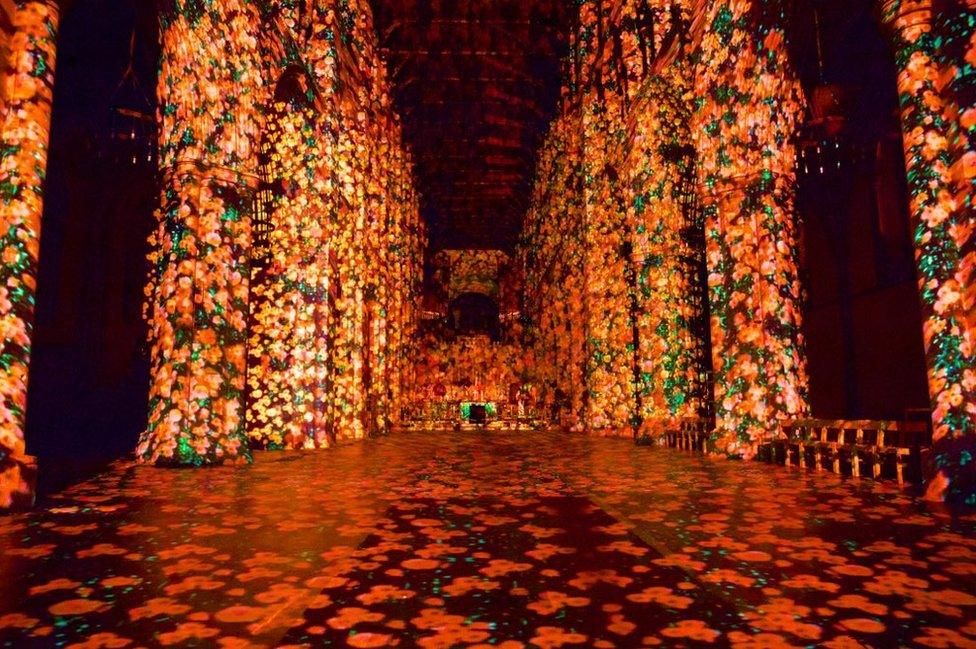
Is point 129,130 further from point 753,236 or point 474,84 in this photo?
point 753,236

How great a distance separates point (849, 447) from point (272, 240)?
8147mm

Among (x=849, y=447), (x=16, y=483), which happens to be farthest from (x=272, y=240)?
(x=849, y=447)

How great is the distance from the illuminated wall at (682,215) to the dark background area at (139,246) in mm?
2009

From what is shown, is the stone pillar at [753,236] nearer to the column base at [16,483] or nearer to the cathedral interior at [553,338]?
the cathedral interior at [553,338]

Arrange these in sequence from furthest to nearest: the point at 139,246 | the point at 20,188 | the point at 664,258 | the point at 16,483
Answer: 1. the point at 139,246
2. the point at 664,258
3. the point at 20,188
4. the point at 16,483

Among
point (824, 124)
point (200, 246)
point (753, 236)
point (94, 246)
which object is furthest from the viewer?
point (94, 246)

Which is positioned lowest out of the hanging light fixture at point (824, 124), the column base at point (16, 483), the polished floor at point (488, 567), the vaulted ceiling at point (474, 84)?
the polished floor at point (488, 567)

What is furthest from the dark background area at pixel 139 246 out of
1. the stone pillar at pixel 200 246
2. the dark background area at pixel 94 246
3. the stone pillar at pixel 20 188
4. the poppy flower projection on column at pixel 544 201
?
the stone pillar at pixel 20 188

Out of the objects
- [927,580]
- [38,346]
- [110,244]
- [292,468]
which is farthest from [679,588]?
[110,244]

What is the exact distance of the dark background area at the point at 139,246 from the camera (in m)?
9.66

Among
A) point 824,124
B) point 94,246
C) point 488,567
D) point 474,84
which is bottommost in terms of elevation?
point 488,567

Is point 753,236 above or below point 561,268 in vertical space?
below

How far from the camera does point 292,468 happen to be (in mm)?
6477

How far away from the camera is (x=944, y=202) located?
4.62m
